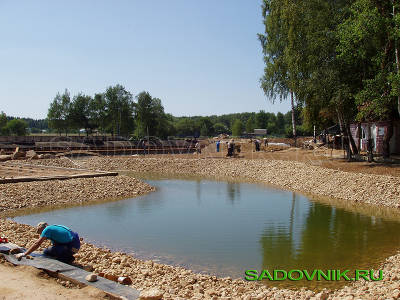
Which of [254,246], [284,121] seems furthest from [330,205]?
[284,121]

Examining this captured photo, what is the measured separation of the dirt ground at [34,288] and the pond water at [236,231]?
3.64 meters

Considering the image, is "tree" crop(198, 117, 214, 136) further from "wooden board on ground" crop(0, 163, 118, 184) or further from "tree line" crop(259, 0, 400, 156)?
"wooden board on ground" crop(0, 163, 118, 184)

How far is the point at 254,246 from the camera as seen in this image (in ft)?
36.2

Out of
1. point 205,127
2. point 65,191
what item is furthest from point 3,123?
point 65,191

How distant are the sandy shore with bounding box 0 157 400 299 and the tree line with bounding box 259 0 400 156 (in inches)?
162

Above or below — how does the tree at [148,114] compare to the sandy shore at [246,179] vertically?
above

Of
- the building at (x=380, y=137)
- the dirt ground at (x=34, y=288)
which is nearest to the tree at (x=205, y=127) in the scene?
the building at (x=380, y=137)

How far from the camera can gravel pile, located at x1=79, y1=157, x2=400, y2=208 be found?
17750mm

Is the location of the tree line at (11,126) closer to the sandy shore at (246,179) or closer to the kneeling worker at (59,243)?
the sandy shore at (246,179)

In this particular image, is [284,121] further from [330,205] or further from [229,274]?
[229,274]

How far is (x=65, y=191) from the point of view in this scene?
61.8 feet

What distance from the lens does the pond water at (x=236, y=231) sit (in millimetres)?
9750

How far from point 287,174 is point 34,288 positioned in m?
21.1

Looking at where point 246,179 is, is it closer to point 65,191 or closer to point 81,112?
point 65,191
